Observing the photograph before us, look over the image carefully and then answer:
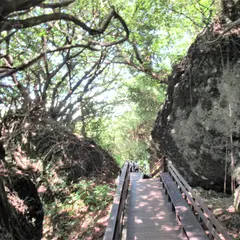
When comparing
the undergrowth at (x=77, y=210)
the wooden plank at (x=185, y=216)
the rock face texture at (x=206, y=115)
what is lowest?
the undergrowth at (x=77, y=210)

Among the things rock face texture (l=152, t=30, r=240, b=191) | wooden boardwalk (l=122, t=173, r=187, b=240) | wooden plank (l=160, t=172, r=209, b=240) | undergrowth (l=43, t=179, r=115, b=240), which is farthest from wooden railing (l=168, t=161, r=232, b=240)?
undergrowth (l=43, t=179, r=115, b=240)

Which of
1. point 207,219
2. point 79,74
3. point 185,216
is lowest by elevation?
point 185,216

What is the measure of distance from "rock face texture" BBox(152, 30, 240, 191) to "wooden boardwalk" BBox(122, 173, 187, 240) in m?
2.00

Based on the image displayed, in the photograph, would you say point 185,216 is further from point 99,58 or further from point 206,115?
point 99,58

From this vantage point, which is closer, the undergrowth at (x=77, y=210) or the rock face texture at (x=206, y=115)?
the undergrowth at (x=77, y=210)

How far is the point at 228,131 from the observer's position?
30.5 ft

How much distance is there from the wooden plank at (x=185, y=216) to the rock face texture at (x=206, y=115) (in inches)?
88.5

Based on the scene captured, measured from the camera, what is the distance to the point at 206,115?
391 inches

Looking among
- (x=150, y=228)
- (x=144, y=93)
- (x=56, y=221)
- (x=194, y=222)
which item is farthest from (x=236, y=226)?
A: (x=144, y=93)

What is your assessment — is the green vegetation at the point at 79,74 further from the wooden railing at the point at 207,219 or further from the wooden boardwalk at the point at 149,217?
the wooden railing at the point at 207,219

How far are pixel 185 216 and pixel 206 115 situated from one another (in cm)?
491

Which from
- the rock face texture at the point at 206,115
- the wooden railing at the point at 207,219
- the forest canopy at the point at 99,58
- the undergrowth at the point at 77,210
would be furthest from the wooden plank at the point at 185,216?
the forest canopy at the point at 99,58

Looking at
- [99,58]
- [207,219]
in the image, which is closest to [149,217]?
[207,219]

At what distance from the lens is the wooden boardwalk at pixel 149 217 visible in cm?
562
